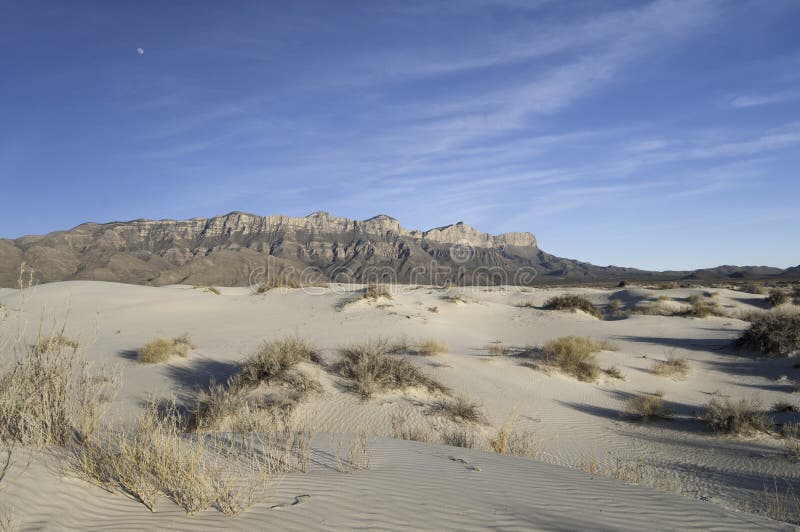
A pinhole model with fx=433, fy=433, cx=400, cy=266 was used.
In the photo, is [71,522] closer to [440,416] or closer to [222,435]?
[222,435]

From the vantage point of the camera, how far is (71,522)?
2.75 metres

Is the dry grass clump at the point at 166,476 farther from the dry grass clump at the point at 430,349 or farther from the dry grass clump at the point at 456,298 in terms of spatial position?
the dry grass clump at the point at 456,298

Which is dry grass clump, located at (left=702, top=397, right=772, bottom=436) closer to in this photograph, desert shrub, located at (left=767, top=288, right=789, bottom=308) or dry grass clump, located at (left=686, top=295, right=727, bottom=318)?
dry grass clump, located at (left=686, top=295, right=727, bottom=318)

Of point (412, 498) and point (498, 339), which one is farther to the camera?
point (498, 339)

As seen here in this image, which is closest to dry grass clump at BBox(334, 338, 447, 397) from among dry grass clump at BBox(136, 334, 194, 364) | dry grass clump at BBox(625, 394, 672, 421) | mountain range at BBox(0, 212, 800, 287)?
dry grass clump at BBox(625, 394, 672, 421)

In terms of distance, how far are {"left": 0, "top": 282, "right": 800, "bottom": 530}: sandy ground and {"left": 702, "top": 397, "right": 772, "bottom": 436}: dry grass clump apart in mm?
196

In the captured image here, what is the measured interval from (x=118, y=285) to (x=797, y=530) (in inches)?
1105

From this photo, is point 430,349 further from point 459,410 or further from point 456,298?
point 456,298

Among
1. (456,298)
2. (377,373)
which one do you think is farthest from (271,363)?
(456,298)

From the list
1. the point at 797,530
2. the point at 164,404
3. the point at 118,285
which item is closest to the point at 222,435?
the point at 164,404

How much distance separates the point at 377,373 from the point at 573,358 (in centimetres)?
586

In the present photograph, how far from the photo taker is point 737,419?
7.18 m

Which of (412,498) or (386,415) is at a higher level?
(412,498)

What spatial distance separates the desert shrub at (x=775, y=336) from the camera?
12.0 m
